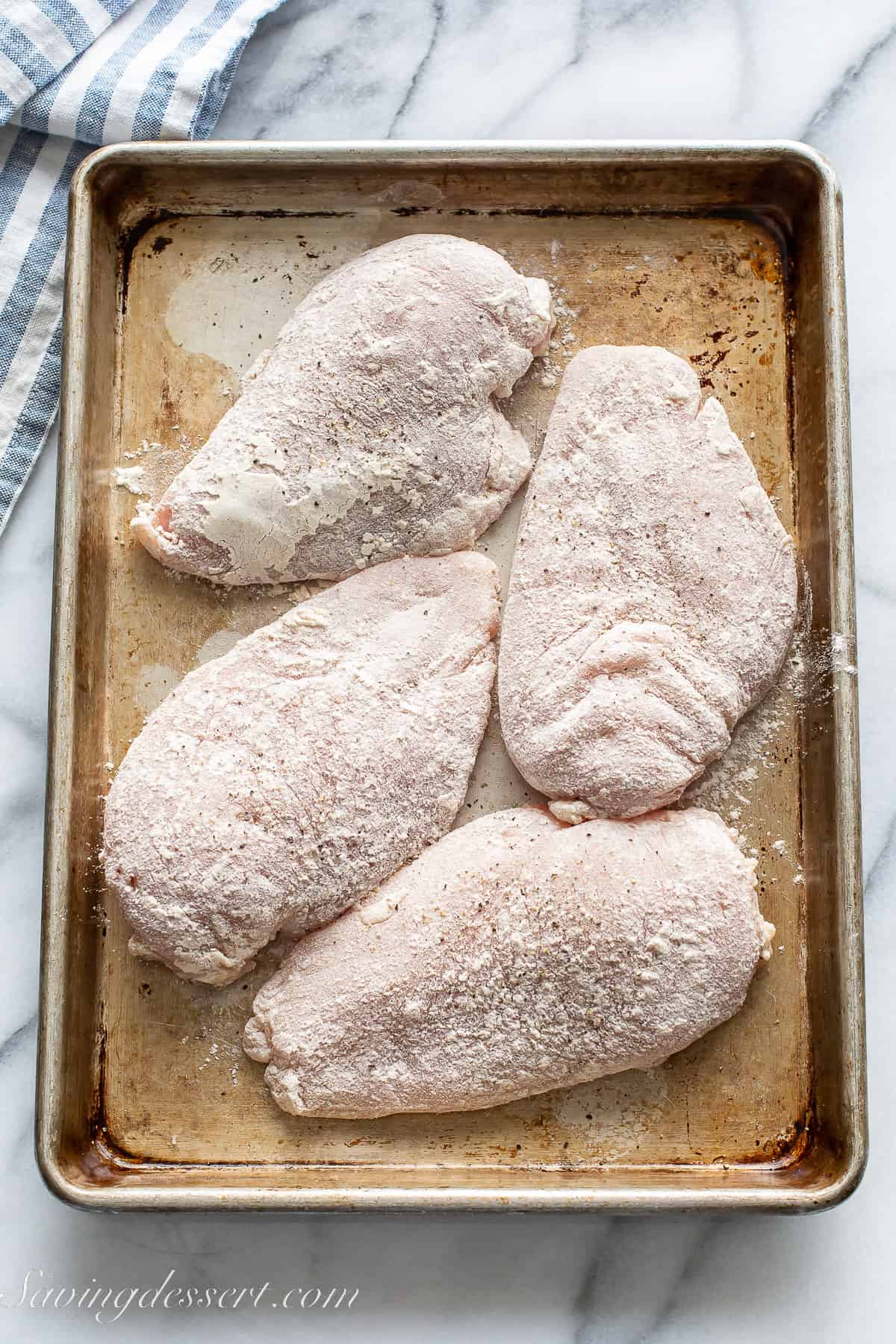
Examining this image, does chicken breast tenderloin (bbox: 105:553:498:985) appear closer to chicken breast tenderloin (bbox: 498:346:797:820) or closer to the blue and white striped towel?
chicken breast tenderloin (bbox: 498:346:797:820)

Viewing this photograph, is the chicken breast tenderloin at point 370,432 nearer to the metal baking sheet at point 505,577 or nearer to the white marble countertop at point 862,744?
the metal baking sheet at point 505,577

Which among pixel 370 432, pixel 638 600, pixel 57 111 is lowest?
pixel 638 600

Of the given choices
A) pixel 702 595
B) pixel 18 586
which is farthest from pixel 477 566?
pixel 18 586

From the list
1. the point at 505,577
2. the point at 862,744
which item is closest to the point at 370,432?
the point at 505,577

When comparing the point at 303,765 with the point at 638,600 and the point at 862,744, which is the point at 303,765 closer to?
the point at 638,600

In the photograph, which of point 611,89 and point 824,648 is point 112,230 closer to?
point 611,89

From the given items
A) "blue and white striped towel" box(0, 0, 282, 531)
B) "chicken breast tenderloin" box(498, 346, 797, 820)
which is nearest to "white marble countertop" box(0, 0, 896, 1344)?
"blue and white striped towel" box(0, 0, 282, 531)

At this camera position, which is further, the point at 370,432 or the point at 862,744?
the point at 862,744
